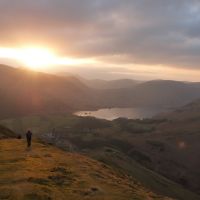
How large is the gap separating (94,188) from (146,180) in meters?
62.6

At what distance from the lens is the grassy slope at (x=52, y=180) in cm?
3238

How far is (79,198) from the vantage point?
107 ft

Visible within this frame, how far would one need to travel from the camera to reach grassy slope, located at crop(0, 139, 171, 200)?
106 ft

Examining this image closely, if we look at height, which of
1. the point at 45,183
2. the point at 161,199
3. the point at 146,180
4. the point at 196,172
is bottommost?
the point at 196,172

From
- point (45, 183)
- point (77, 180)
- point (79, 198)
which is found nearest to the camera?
point (79, 198)

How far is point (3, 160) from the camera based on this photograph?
44844 mm

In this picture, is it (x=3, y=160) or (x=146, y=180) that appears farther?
(x=146, y=180)

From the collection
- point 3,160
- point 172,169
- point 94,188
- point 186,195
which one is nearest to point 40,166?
point 3,160

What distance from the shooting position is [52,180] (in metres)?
37.7

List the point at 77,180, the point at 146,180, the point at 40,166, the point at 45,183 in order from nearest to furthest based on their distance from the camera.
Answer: the point at 45,183
the point at 77,180
the point at 40,166
the point at 146,180

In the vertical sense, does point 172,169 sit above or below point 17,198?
below

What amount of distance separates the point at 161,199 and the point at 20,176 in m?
15.1

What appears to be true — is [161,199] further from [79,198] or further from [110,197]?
[79,198]

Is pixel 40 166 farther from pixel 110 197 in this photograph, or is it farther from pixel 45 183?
pixel 110 197
